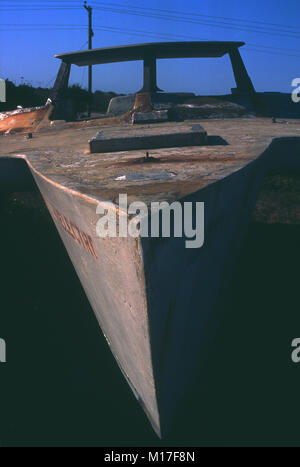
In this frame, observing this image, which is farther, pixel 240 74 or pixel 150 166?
pixel 240 74

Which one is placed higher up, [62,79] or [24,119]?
[62,79]

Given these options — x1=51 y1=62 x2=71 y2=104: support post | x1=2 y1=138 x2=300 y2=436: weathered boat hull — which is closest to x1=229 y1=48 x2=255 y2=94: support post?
x1=51 y1=62 x2=71 y2=104: support post

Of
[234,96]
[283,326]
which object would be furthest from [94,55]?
[283,326]

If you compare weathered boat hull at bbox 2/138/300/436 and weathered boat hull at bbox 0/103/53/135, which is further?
weathered boat hull at bbox 0/103/53/135

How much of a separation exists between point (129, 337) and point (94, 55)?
5578 mm

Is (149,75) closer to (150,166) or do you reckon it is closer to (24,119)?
(24,119)

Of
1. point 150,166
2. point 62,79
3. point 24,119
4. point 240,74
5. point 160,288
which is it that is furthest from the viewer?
point 62,79

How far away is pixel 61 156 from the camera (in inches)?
112

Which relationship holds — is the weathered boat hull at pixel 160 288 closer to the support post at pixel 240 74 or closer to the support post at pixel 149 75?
the support post at pixel 149 75

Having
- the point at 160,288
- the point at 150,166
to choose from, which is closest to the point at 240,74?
the point at 150,166

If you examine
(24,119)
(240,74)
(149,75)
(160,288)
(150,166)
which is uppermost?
(240,74)

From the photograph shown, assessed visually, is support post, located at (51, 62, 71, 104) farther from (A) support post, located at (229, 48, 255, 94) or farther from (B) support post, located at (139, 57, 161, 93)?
(A) support post, located at (229, 48, 255, 94)

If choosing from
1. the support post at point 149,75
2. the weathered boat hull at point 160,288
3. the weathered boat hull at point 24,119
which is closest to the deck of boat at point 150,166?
the weathered boat hull at point 160,288
